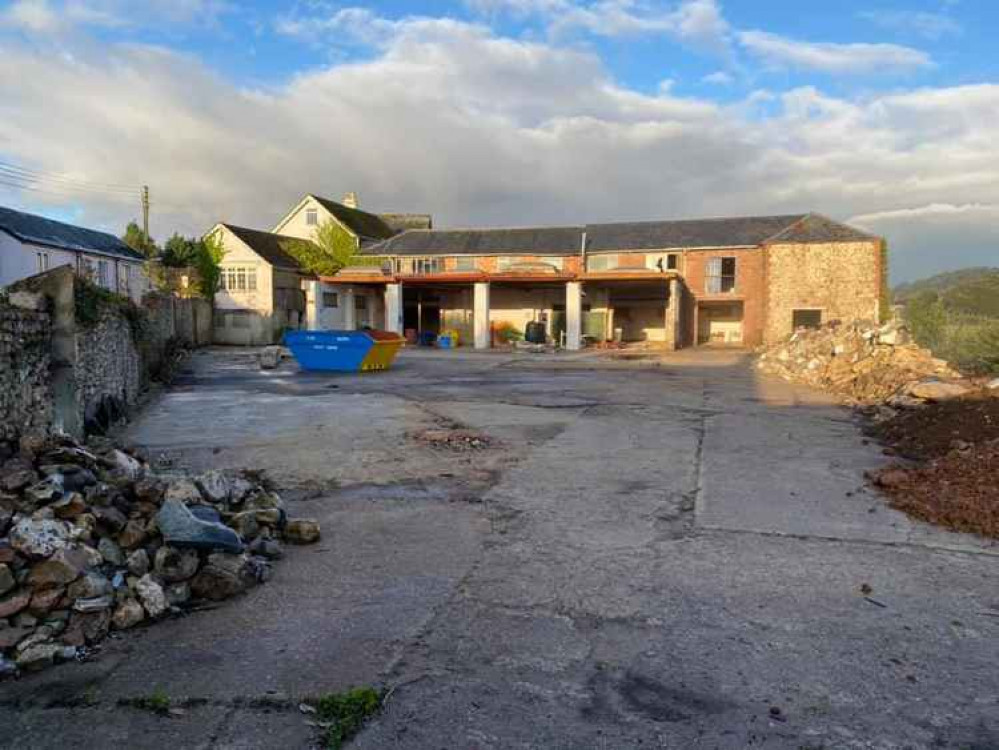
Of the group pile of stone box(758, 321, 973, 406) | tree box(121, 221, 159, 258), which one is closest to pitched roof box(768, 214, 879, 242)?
pile of stone box(758, 321, 973, 406)

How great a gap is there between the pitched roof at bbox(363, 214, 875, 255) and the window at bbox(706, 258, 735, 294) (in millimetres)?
941

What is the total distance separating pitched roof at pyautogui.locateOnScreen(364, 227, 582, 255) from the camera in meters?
43.1

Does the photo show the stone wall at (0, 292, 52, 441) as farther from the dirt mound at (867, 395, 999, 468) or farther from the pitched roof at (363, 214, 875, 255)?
the pitched roof at (363, 214, 875, 255)

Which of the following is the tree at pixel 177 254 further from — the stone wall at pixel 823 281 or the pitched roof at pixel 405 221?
the stone wall at pixel 823 281

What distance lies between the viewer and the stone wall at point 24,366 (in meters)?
6.78

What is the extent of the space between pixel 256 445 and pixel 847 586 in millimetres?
7774

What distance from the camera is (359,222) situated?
51.4 m

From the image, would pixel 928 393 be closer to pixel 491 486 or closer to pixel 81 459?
pixel 491 486

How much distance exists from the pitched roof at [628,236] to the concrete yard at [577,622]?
32.9 metres

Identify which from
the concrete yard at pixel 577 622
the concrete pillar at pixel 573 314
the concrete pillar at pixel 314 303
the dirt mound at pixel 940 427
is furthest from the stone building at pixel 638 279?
the concrete yard at pixel 577 622

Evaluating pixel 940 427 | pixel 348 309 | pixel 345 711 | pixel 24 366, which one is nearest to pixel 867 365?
pixel 940 427

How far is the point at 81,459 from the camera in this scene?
5.54 meters

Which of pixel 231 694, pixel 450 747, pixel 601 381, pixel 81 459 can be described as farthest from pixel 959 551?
pixel 601 381

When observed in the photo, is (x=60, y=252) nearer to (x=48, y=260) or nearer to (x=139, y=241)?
(x=48, y=260)
